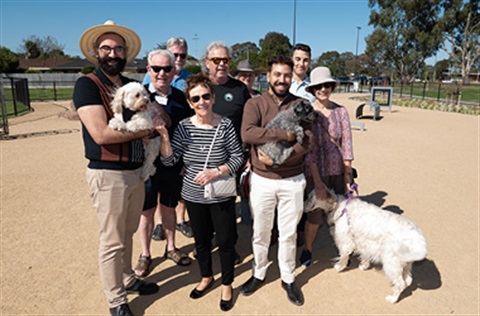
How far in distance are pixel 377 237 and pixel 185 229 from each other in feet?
8.81

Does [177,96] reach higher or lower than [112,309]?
higher

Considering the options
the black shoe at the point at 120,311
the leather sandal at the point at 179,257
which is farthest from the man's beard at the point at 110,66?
the leather sandal at the point at 179,257

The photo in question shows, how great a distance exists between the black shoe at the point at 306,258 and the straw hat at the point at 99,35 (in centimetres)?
298

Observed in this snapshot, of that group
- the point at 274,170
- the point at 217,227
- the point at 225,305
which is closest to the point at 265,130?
the point at 274,170

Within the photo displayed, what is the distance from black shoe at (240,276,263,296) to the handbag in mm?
1071

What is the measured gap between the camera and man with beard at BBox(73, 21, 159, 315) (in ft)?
8.55

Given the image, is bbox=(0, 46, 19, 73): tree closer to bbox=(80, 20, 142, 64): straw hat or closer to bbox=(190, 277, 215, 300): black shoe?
bbox=(80, 20, 142, 64): straw hat

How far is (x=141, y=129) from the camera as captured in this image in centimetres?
273

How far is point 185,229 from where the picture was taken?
4965 mm

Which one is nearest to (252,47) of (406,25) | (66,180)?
(406,25)

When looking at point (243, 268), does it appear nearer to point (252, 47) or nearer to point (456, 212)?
point (456, 212)

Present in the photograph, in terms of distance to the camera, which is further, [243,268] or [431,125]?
[431,125]

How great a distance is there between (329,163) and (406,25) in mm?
58995

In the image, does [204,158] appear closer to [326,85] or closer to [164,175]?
[164,175]
